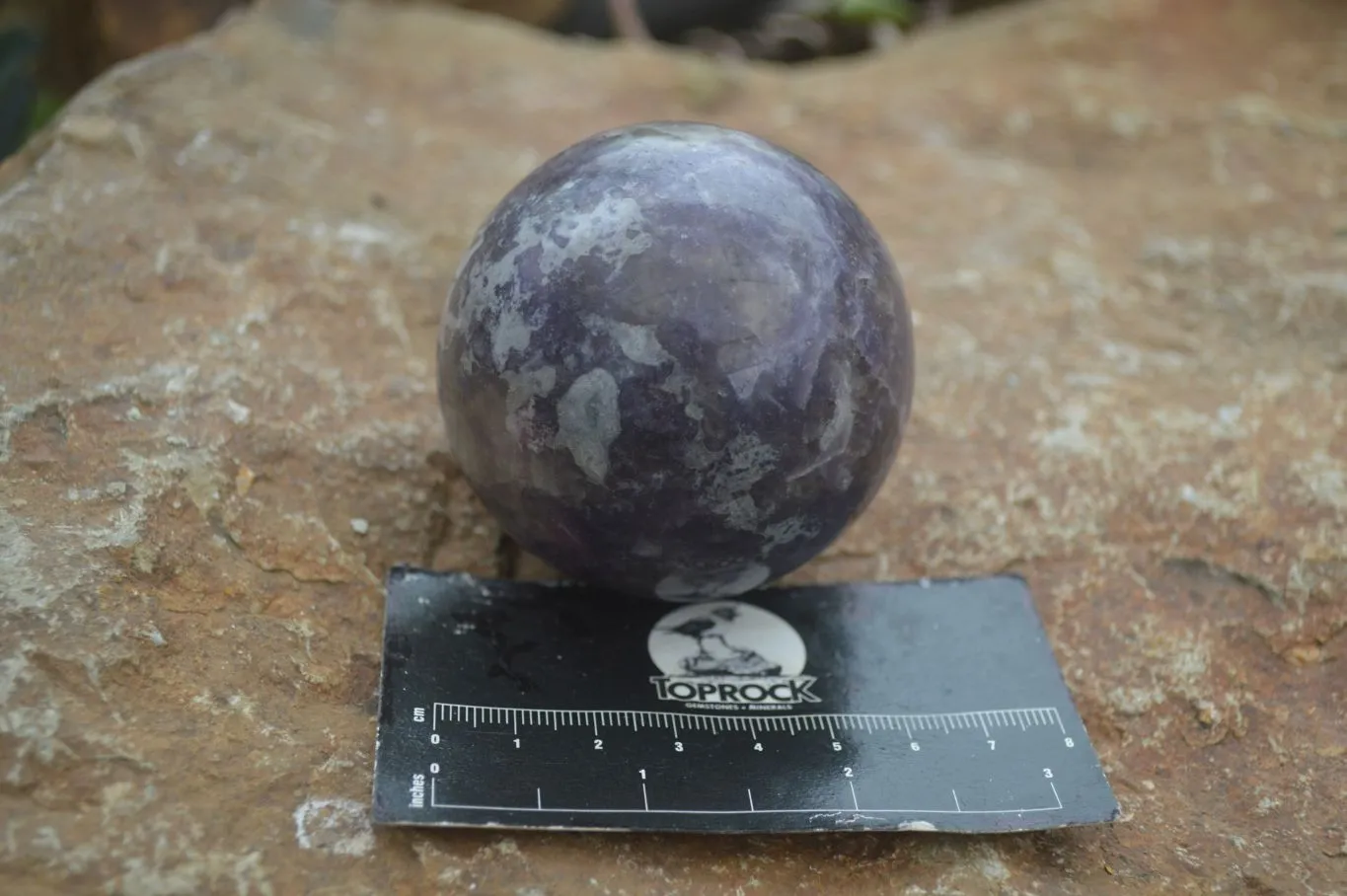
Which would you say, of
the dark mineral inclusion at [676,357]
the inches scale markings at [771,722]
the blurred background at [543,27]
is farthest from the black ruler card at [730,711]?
the blurred background at [543,27]

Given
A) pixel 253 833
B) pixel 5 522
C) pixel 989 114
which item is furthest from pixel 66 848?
pixel 989 114

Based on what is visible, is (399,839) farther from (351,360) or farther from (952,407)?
(952,407)

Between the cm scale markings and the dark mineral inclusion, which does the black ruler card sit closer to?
the cm scale markings

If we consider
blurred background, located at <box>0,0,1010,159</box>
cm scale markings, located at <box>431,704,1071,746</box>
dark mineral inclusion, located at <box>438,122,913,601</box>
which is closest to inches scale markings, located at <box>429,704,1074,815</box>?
cm scale markings, located at <box>431,704,1071,746</box>

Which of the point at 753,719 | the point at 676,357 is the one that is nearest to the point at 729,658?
the point at 753,719

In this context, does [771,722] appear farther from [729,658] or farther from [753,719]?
[729,658]

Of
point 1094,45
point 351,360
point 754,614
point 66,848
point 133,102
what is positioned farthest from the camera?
point 1094,45

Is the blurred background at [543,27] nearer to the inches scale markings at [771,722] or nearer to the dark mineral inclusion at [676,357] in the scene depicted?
the dark mineral inclusion at [676,357]

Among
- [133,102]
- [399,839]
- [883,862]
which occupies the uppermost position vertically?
[133,102]
